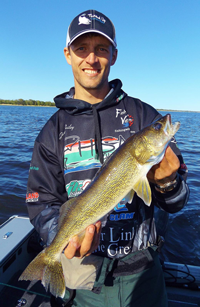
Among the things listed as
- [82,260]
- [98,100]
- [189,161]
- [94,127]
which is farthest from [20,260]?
[189,161]

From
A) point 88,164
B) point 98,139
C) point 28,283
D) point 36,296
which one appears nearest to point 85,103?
point 98,139

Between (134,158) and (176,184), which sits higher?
(134,158)

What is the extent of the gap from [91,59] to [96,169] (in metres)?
1.42

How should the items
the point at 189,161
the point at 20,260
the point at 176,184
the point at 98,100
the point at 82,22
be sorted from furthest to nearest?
the point at 189,161 → the point at 20,260 → the point at 98,100 → the point at 82,22 → the point at 176,184

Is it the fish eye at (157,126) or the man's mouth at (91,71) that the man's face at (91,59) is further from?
the fish eye at (157,126)

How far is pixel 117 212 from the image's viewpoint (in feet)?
9.12

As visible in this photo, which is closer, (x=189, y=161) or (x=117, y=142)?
(x=117, y=142)

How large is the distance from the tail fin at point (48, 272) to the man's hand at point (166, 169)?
1499 mm

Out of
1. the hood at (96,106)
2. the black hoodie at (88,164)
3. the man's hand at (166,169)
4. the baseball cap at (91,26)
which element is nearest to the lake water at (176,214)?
the black hoodie at (88,164)

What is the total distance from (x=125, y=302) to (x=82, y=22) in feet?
11.6

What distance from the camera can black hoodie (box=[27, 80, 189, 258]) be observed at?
2.77m

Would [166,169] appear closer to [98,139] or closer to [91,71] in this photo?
[98,139]

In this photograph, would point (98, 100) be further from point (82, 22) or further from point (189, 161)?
point (189, 161)

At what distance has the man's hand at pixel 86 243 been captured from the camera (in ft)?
7.50
